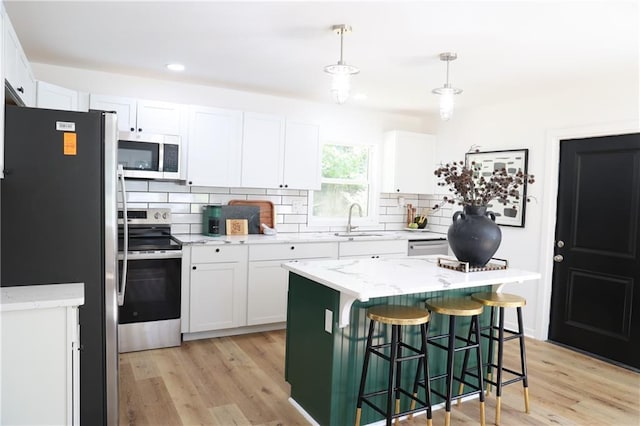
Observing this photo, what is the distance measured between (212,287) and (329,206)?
1.86 metres

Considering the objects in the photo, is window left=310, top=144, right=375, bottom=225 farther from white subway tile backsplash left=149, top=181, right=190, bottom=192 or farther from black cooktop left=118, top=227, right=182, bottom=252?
black cooktop left=118, top=227, right=182, bottom=252

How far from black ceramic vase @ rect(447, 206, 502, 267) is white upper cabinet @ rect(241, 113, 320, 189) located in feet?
7.20

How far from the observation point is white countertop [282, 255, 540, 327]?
226cm

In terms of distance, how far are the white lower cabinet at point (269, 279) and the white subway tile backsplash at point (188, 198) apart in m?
0.79

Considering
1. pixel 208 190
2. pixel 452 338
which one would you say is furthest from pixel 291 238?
pixel 452 338

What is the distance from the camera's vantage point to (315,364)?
Result: 261cm

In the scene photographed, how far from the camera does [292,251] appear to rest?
4.34 m

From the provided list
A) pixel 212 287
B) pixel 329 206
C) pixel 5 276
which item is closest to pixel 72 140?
pixel 5 276

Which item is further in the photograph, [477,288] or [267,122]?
[267,122]

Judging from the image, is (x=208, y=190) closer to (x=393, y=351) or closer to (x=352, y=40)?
(x=352, y=40)

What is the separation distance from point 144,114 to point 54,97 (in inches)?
27.8

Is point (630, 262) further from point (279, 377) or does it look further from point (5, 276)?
point (5, 276)

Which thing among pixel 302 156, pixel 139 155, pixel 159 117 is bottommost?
pixel 139 155

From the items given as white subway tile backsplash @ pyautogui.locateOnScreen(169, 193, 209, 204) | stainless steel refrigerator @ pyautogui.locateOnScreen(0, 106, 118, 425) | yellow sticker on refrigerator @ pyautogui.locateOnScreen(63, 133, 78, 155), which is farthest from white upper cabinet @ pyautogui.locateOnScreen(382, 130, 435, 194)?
yellow sticker on refrigerator @ pyautogui.locateOnScreen(63, 133, 78, 155)
